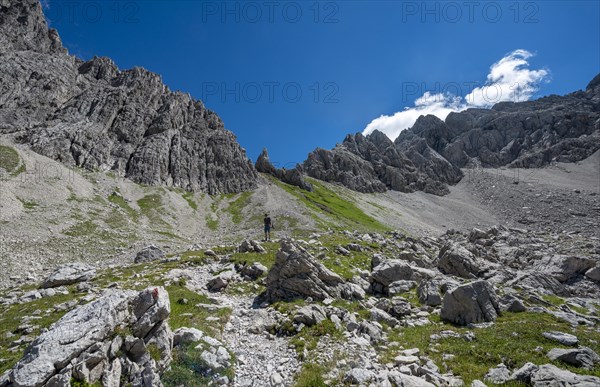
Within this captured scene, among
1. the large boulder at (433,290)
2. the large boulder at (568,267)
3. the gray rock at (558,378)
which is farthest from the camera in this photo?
the large boulder at (568,267)

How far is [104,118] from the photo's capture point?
4919 inches

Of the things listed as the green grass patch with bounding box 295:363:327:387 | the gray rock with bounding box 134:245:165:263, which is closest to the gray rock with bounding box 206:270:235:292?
the green grass patch with bounding box 295:363:327:387

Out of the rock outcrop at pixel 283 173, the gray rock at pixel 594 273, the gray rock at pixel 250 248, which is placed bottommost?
the gray rock at pixel 594 273

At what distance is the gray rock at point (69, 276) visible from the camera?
998 inches

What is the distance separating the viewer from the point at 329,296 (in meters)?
22.6

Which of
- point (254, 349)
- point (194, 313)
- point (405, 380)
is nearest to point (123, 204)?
point (194, 313)

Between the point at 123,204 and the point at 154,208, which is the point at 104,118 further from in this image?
the point at 154,208

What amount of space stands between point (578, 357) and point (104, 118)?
151361mm

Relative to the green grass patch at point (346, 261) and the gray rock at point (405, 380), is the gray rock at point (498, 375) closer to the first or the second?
the gray rock at point (405, 380)

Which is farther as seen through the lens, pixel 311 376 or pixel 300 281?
pixel 300 281

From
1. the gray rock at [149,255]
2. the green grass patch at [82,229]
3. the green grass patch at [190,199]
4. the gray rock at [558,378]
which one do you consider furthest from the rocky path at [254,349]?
the green grass patch at [190,199]

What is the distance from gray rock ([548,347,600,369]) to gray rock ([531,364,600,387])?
1.66 metres

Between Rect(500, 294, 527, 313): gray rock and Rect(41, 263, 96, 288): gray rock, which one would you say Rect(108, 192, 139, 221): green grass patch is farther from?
Rect(500, 294, 527, 313): gray rock

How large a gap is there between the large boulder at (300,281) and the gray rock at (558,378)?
43.0ft
